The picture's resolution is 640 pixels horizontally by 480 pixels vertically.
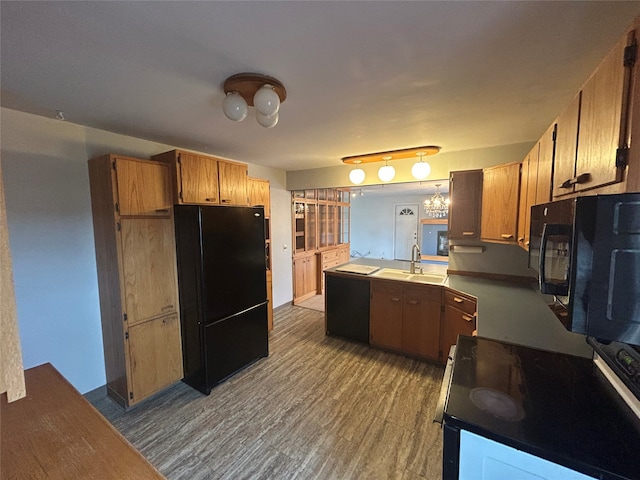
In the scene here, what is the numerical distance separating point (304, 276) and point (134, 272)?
3.07 meters

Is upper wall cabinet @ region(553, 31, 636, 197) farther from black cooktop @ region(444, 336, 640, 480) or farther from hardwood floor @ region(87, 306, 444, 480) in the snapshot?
hardwood floor @ region(87, 306, 444, 480)

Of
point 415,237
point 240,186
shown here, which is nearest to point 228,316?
point 240,186

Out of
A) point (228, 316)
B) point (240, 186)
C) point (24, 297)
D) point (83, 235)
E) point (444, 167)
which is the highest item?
point (444, 167)

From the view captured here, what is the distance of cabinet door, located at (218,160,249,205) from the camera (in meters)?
2.67

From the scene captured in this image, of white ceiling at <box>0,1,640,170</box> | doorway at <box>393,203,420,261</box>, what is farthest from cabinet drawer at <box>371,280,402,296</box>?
doorway at <box>393,203,420,261</box>

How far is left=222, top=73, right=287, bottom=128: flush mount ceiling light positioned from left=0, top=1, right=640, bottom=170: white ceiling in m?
0.05

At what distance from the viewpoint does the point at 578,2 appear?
3.23ft

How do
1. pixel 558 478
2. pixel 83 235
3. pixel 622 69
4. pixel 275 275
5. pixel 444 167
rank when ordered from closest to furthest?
pixel 622 69 → pixel 558 478 → pixel 83 235 → pixel 444 167 → pixel 275 275

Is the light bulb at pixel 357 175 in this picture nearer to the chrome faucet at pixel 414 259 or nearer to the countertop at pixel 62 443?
the chrome faucet at pixel 414 259

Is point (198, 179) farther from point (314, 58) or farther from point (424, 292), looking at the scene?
point (424, 292)

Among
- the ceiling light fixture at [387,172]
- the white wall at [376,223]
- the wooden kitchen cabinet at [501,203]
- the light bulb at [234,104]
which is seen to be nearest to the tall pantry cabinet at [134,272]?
the light bulb at [234,104]

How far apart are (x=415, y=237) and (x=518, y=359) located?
6839 mm

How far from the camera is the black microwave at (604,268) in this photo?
70 cm

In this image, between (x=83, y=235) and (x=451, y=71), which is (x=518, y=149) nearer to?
(x=451, y=71)
